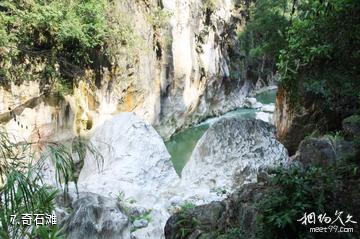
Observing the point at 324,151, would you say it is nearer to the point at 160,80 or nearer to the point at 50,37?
the point at 50,37

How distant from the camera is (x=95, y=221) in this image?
4723mm

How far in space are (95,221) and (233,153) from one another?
385 centimetres

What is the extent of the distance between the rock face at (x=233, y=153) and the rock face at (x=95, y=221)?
2941 millimetres

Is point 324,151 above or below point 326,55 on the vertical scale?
below

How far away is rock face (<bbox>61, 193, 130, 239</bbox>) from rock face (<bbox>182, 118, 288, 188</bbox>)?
294 centimetres

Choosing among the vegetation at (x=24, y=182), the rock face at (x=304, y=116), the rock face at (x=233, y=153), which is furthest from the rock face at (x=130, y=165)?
the vegetation at (x=24, y=182)

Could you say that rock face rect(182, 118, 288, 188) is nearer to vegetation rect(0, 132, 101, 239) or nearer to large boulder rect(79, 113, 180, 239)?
large boulder rect(79, 113, 180, 239)

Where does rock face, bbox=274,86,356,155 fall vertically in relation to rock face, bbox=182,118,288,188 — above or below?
above

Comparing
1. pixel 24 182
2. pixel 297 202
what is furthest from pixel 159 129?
pixel 24 182

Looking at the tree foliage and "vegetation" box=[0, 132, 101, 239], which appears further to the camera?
the tree foliage

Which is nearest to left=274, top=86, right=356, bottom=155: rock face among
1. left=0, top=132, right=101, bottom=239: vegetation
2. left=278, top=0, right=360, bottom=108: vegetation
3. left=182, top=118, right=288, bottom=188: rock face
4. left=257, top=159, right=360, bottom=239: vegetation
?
left=278, top=0, right=360, bottom=108: vegetation

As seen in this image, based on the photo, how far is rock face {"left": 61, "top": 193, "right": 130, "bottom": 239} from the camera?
15.0 ft

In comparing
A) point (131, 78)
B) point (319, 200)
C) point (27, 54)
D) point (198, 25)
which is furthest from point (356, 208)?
point (198, 25)

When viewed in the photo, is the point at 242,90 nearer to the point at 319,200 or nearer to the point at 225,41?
the point at 225,41
